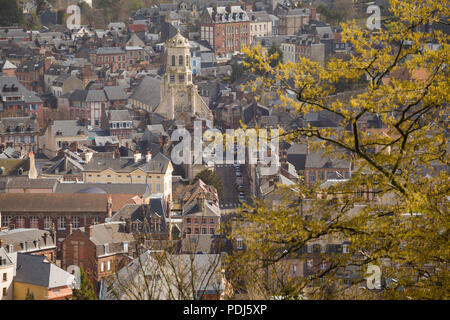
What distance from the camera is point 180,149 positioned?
51.9 meters

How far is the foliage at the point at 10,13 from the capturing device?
98625mm

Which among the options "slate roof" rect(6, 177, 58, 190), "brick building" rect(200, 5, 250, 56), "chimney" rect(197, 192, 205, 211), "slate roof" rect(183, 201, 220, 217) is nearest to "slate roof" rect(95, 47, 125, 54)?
"brick building" rect(200, 5, 250, 56)

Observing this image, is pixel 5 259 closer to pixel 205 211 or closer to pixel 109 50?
pixel 205 211

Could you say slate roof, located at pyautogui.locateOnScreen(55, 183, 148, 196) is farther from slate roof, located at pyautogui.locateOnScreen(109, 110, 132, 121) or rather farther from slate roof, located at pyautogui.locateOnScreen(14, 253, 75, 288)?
slate roof, located at pyautogui.locateOnScreen(109, 110, 132, 121)

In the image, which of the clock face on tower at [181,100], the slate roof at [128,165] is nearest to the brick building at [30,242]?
the slate roof at [128,165]

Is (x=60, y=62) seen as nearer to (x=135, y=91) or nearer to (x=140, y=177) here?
(x=135, y=91)

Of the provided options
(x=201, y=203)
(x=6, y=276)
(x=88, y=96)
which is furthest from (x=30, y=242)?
(x=88, y=96)

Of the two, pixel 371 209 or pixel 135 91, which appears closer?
pixel 371 209

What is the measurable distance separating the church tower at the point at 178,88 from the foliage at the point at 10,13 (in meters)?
41.2

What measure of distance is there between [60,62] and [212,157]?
1345 inches

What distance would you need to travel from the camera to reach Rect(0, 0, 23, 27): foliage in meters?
98.6
